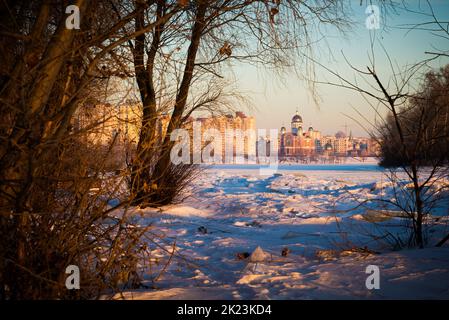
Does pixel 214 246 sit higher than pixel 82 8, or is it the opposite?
pixel 82 8

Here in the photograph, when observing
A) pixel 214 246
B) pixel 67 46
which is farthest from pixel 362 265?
pixel 67 46

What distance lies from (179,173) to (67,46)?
5442 millimetres

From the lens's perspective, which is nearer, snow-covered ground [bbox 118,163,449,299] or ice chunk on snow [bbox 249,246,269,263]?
snow-covered ground [bbox 118,163,449,299]

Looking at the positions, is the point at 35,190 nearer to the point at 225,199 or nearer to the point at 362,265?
the point at 362,265

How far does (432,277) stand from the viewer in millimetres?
2500

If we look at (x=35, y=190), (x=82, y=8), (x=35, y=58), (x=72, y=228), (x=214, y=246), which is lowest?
(x=214, y=246)

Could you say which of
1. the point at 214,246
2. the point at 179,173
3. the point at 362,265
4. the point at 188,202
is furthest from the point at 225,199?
the point at 362,265

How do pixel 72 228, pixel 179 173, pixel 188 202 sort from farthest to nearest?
pixel 188 202
pixel 179 173
pixel 72 228

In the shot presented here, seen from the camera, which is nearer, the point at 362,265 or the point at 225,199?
the point at 362,265

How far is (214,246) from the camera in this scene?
4.32 m

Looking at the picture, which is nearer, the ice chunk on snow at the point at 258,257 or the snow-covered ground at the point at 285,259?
the snow-covered ground at the point at 285,259

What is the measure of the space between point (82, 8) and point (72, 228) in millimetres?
1318
